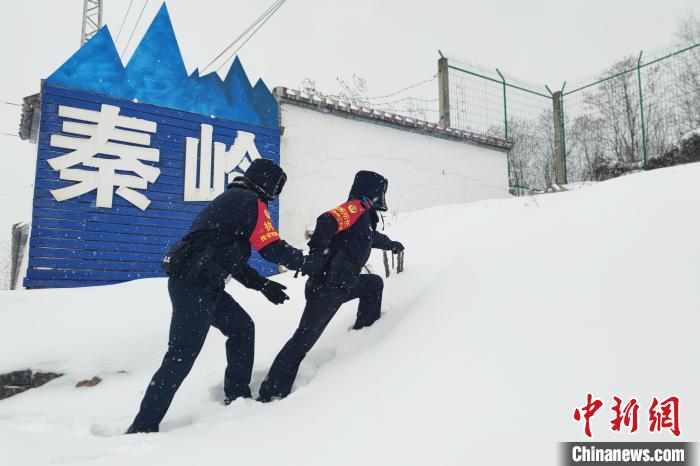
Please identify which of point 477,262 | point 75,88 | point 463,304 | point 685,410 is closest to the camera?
point 685,410

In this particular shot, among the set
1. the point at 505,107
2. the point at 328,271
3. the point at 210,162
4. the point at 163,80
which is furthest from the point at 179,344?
the point at 505,107

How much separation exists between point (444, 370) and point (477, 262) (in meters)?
1.37

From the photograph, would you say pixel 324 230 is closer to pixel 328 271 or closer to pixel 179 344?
pixel 328 271

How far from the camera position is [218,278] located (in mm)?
2639

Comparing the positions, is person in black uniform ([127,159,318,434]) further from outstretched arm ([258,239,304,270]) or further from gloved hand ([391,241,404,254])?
gloved hand ([391,241,404,254])

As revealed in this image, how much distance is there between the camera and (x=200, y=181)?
23.4 ft

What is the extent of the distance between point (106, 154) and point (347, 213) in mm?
4909

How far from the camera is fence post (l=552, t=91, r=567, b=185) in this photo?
431 inches

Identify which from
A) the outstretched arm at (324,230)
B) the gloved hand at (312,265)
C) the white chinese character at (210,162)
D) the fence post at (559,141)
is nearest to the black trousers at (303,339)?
the gloved hand at (312,265)

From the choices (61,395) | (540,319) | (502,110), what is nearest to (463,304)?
(540,319)

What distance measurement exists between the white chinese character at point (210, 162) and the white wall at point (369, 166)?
823 millimetres

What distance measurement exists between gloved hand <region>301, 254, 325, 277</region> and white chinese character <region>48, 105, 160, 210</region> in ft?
15.3

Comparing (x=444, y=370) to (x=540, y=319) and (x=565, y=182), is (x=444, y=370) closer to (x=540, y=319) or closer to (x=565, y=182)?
(x=540, y=319)

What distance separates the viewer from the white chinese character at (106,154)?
241 inches
